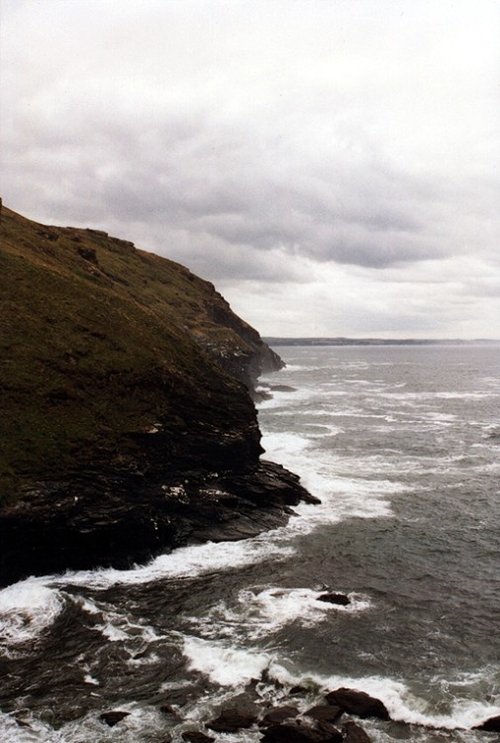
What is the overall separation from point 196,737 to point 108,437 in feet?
70.9

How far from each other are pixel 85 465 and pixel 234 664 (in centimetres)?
1618

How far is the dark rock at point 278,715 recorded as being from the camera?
20141 millimetres

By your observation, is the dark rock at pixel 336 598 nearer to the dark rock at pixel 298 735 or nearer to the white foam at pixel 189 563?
the white foam at pixel 189 563

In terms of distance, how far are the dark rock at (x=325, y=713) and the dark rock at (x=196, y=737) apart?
380 cm

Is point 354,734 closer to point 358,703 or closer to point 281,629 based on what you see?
point 358,703

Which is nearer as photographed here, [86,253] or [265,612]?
[265,612]

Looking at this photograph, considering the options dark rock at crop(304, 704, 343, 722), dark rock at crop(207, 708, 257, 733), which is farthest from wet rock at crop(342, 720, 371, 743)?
dark rock at crop(207, 708, 257, 733)

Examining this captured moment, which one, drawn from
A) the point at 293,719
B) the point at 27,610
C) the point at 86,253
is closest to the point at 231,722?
the point at 293,719

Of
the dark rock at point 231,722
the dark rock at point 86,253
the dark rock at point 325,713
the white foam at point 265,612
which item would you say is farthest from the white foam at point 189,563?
the dark rock at point 86,253

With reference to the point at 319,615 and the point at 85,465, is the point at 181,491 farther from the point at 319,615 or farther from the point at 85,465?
the point at 319,615

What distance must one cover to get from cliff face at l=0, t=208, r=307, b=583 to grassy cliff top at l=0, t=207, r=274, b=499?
10 centimetres

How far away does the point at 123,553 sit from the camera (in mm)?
34156

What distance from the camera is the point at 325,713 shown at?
808 inches

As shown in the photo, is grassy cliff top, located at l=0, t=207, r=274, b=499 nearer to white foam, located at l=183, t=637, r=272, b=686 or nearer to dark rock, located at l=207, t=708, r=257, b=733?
white foam, located at l=183, t=637, r=272, b=686
